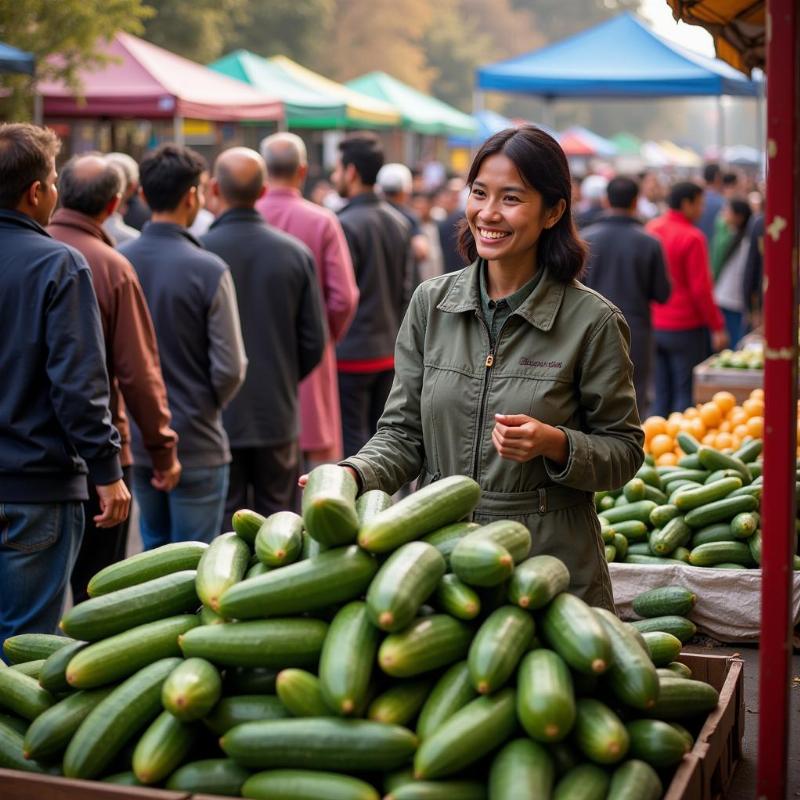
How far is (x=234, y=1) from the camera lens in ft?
111

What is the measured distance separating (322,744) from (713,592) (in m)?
2.34

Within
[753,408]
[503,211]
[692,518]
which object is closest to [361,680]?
[503,211]

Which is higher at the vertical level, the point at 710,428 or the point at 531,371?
the point at 531,371

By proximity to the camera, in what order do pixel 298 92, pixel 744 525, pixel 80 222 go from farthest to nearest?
pixel 298 92, pixel 80 222, pixel 744 525

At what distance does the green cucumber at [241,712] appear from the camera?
8.29 ft

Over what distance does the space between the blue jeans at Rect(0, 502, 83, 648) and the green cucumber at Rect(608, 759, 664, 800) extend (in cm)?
234

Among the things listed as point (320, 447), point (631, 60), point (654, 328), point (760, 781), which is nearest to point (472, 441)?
point (760, 781)

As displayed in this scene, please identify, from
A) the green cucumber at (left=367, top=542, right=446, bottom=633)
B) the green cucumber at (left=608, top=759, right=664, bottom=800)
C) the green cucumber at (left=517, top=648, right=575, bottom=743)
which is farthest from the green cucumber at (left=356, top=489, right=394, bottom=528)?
the green cucumber at (left=608, top=759, right=664, bottom=800)

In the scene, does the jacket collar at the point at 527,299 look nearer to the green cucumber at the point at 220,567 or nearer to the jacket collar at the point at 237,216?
the green cucumber at the point at 220,567

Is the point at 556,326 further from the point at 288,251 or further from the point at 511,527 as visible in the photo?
the point at 288,251

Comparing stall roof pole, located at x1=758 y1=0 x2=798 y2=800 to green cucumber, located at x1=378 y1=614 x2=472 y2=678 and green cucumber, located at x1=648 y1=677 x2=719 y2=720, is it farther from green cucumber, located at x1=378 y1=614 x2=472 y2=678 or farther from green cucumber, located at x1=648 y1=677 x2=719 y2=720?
green cucumber, located at x1=378 y1=614 x2=472 y2=678

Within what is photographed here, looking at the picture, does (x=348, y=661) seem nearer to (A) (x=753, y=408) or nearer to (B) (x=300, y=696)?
(B) (x=300, y=696)

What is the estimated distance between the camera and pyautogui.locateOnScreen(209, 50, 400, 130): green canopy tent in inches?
709

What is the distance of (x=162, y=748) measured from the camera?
2488mm
